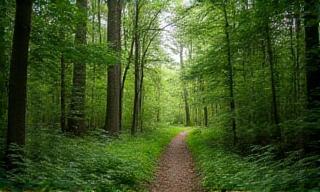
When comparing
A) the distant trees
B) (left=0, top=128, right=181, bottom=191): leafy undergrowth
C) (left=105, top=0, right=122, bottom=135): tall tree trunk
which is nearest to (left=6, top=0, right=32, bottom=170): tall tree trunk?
(left=0, top=128, right=181, bottom=191): leafy undergrowth

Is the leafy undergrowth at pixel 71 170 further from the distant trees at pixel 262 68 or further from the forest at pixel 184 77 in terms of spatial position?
the distant trees at pixel 262 68

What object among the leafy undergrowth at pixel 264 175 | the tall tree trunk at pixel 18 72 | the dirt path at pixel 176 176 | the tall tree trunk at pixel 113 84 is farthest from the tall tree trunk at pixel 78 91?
the tall tree trunk at pixel 18 72

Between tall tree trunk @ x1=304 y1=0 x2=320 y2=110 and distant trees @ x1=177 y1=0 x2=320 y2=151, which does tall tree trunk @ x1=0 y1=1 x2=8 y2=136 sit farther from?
tall tree trunk @ x1=304 y1=0 x2=320 y2=110

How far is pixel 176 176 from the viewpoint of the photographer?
12602mm

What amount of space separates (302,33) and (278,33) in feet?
2.64

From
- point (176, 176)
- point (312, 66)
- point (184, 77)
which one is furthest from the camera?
point (184, 77)

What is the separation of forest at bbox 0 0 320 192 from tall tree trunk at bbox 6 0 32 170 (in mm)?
22

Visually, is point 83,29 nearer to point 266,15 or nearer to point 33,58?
point 33,58

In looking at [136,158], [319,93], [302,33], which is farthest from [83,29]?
[319,93]

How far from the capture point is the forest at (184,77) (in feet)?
27.0

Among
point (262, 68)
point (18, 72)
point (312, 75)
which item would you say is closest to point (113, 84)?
point (262, 68)

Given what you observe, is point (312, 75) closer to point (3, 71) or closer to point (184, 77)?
point (3, 71)

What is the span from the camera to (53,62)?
11.8 meters

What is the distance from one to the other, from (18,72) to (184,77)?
495 inches
